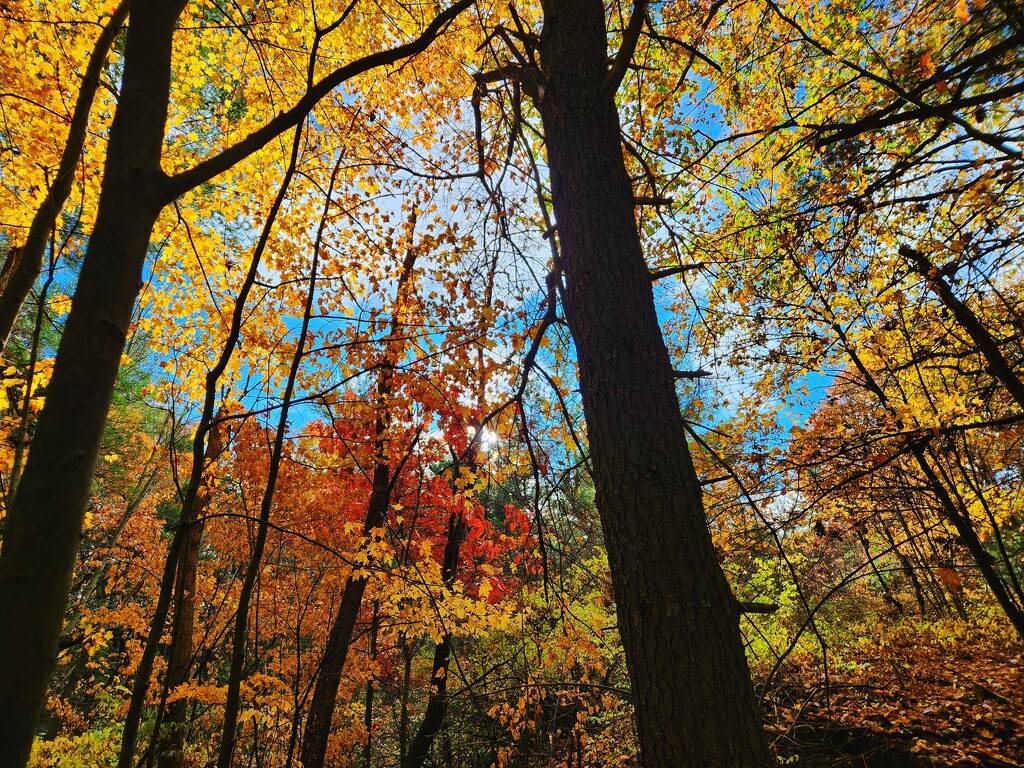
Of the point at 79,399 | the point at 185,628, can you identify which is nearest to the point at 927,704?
the point at 79,399

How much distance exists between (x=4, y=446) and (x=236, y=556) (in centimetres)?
402

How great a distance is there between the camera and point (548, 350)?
3975mm

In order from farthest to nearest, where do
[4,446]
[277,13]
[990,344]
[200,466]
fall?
[4,446], [277,13], [990,344], [200,466]

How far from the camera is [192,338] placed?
6.30 metres

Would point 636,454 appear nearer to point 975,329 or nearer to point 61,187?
point 61,187

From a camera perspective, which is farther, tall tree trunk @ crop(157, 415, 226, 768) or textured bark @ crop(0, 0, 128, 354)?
tall tree trunk @ crop(157, 415, 226, 768)

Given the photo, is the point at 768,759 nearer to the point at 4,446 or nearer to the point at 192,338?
the point at 192,338

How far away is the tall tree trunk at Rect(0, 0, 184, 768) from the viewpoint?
85 cm

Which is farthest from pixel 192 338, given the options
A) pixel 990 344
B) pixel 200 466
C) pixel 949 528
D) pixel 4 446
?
pixel 949 528

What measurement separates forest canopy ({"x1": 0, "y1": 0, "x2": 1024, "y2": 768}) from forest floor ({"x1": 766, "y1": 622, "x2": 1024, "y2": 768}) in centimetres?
7

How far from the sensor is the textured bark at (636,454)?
1.30 metres

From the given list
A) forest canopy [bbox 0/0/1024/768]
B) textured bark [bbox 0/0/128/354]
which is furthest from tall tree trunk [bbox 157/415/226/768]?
textured bark [bbox 0/0/128/354]

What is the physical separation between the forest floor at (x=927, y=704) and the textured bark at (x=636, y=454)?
13.0ft

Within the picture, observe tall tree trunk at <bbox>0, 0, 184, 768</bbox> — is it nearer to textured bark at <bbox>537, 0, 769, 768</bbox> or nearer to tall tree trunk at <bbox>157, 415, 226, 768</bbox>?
textured bark at <bbox>537, 0, 769, 768</bbox>
